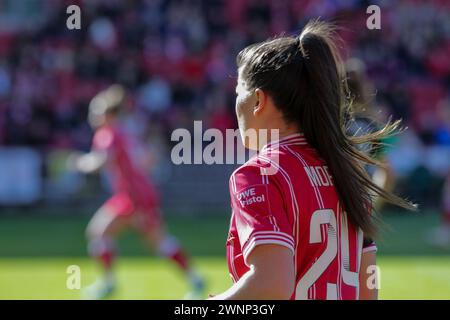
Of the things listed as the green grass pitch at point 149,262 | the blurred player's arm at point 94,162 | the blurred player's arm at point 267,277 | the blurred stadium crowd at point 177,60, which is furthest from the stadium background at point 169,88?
the blurred player's arm at point 267,277

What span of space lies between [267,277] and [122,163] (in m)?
7.70

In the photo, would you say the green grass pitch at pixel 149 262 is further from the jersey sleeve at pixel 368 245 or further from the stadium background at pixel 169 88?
the jersey sleeve at pixel 368 245

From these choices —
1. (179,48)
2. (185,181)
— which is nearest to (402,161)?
(185,181)

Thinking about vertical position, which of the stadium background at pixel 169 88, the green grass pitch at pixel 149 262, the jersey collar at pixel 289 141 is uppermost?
the stadium background at pixel 169 88

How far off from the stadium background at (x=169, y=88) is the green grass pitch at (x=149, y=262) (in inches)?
5.3

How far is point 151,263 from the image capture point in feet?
38.2

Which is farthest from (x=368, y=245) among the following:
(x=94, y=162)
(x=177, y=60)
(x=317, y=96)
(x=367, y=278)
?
(x=177, y=60)

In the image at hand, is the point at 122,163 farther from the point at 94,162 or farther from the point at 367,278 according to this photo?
the point at 367,278

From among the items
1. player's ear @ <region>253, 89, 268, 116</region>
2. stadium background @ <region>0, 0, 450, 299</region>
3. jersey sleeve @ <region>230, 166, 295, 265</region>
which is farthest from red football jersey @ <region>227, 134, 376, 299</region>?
stadium background @ <region>0, 0, 450, 299</region>

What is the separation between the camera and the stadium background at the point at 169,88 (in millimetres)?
18156

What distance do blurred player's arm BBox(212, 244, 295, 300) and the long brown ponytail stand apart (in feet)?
1.28

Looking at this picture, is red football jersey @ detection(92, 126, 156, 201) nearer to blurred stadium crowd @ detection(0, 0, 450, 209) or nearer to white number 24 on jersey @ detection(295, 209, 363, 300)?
white number 24 on jersey @ detection(295, 209, 363, 300)

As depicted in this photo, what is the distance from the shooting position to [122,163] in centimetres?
975

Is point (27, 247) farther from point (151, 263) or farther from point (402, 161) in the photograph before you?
point (402, 161)
